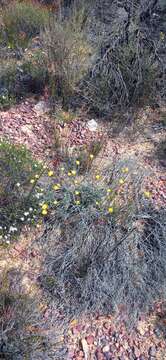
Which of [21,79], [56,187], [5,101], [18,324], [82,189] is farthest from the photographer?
[21,79]

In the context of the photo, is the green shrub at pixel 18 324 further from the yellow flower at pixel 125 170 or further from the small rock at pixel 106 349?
the yellow flower at pixel 125 170

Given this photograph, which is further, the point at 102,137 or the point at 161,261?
the point at 102,137

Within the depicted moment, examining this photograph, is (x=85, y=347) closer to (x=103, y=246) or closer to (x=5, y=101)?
(x=103, y=246)

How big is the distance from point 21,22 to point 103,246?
340 cm

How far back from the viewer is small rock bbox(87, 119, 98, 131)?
4238 mm

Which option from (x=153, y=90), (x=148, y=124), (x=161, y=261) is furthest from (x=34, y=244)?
(x=153, y=90)

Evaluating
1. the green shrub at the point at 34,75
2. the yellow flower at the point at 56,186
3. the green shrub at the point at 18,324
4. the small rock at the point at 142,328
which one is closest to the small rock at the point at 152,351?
the small rock at the point at 142,328

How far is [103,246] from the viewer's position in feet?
10.1

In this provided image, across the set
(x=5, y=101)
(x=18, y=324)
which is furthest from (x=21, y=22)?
(x=18, y=324)

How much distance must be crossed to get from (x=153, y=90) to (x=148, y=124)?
44 cm

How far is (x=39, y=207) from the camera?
10.6ft

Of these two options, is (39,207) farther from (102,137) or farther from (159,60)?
(159,60)

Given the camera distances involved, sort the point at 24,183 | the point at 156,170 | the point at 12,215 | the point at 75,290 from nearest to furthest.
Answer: the point at 75,290
the point at 12,215
the point at 24,183
the point at 156,170

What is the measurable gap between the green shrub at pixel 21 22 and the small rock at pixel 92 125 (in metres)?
1.48
